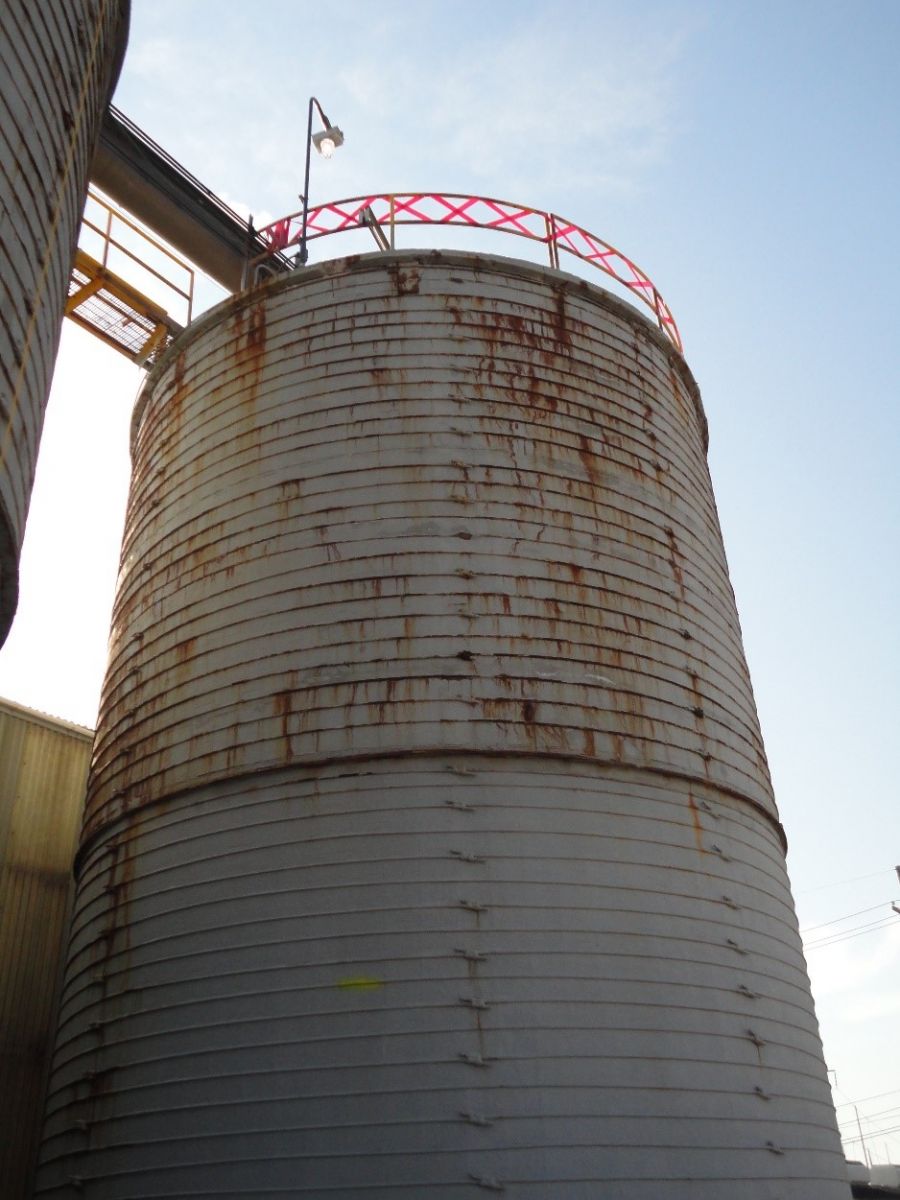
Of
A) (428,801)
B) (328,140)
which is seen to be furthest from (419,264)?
(428,801)

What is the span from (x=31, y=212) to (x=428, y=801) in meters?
5.85

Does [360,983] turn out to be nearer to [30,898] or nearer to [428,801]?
[428,801]

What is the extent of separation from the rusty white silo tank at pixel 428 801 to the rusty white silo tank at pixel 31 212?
3.02 metres

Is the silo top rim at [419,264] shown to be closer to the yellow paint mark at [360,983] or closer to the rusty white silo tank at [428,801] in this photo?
the rusty white silo tank at [428,801]

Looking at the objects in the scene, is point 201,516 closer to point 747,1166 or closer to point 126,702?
point 126,702

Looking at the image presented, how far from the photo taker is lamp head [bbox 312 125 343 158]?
16062 mm

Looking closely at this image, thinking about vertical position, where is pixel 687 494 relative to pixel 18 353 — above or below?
above

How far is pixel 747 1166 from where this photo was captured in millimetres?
9188

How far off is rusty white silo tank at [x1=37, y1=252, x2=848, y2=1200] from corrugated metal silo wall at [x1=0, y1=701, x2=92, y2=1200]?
383cm

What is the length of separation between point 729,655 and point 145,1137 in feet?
26.0

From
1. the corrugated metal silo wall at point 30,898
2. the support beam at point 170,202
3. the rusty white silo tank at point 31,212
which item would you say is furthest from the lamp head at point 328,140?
the corrugated metal silo wall at point 30,898

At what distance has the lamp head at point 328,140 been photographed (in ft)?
52.7

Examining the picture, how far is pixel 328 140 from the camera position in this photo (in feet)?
52.8

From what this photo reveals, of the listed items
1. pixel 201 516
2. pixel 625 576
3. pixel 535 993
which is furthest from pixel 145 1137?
pixel 625 576
